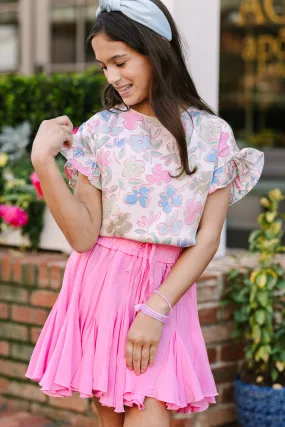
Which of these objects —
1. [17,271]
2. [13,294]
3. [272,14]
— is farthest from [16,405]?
[272,14]

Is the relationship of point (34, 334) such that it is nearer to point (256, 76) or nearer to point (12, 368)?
point (12, 368)

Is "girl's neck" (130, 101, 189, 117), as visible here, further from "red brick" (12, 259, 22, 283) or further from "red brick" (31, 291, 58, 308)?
"red brick" (12, 259, 22, 283)

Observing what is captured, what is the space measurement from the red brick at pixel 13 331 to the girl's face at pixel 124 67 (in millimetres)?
1868

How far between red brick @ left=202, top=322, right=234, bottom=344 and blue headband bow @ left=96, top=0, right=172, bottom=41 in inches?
60.1

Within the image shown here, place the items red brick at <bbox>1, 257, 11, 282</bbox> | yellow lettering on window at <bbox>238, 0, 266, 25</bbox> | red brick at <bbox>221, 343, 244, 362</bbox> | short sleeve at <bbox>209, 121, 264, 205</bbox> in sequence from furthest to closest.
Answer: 1. yellow lettering on window at <bbox>238, 0, 266, 25</bbox>
2. red brick at <bbox>1, 257, 11, 282</bbox>
3. red brick at <bbox>221, 343, 244, 362</bbox>
4. short sleeve at <bbox>209, 121, 264, 205</bbox>

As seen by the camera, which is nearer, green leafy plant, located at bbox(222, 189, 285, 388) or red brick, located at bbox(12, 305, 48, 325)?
green leafy plant, located at bbox(222, 189, 285, 388)

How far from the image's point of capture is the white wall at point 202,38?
3.43m

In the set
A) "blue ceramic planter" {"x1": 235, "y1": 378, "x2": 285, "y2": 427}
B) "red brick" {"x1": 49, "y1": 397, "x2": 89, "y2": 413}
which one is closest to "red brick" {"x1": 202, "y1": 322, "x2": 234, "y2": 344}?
"blue ceramic planter" {"x1": 235, "y1": 378, "x2": 285, "y2": 427}

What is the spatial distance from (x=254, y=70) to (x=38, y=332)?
12.6 feet

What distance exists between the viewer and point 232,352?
351cm

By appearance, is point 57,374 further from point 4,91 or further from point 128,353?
point 4,91

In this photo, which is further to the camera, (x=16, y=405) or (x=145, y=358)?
(x=16, y=405)

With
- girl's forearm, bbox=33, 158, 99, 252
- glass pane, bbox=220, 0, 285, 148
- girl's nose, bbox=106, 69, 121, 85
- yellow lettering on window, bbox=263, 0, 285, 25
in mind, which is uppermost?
yellow lettering on window, bbox=263, 0, 285, 25

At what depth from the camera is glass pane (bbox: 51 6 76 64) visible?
267 inches
